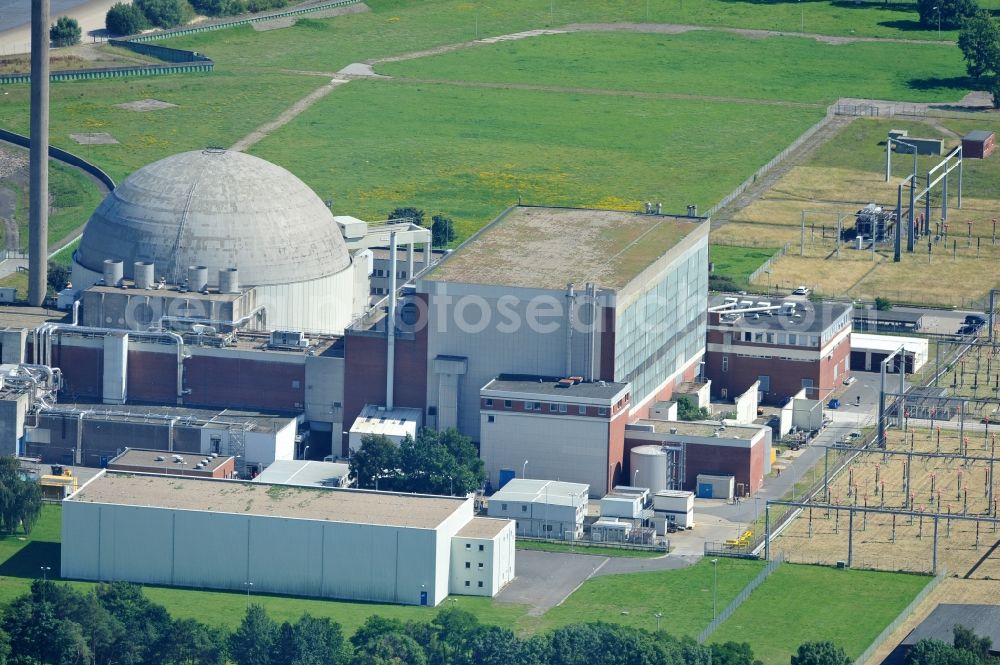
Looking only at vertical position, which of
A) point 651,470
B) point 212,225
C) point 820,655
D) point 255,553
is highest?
point 212,225

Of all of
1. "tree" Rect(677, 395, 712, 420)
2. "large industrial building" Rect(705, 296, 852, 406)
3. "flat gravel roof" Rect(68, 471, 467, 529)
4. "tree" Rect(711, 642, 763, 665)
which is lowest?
"tree" Rect(711, 642, 763, 665)

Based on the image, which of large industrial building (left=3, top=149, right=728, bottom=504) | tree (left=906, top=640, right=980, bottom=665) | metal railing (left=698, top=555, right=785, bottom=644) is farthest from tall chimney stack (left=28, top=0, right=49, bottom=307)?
tree (left=906, top=640, right=980, bottom=665)

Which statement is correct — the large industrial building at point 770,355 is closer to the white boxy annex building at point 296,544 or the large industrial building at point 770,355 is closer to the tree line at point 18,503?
the white boxy annex building at point 296,544

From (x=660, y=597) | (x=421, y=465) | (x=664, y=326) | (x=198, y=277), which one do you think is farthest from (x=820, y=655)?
(x=198, y=277)

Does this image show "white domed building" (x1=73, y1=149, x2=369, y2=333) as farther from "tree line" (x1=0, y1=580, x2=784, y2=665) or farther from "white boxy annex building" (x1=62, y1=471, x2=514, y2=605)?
"tree line" (x1=0, y1=580, x2=784, y2=665)

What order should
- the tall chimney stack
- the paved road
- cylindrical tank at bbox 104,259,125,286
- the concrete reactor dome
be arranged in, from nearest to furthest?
the paved road
cylindrical tank at bbox 104,259,125,286
the concrete reactor dome
the tall chimney stack

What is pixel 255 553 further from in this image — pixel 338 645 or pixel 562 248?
pixel 562 248
